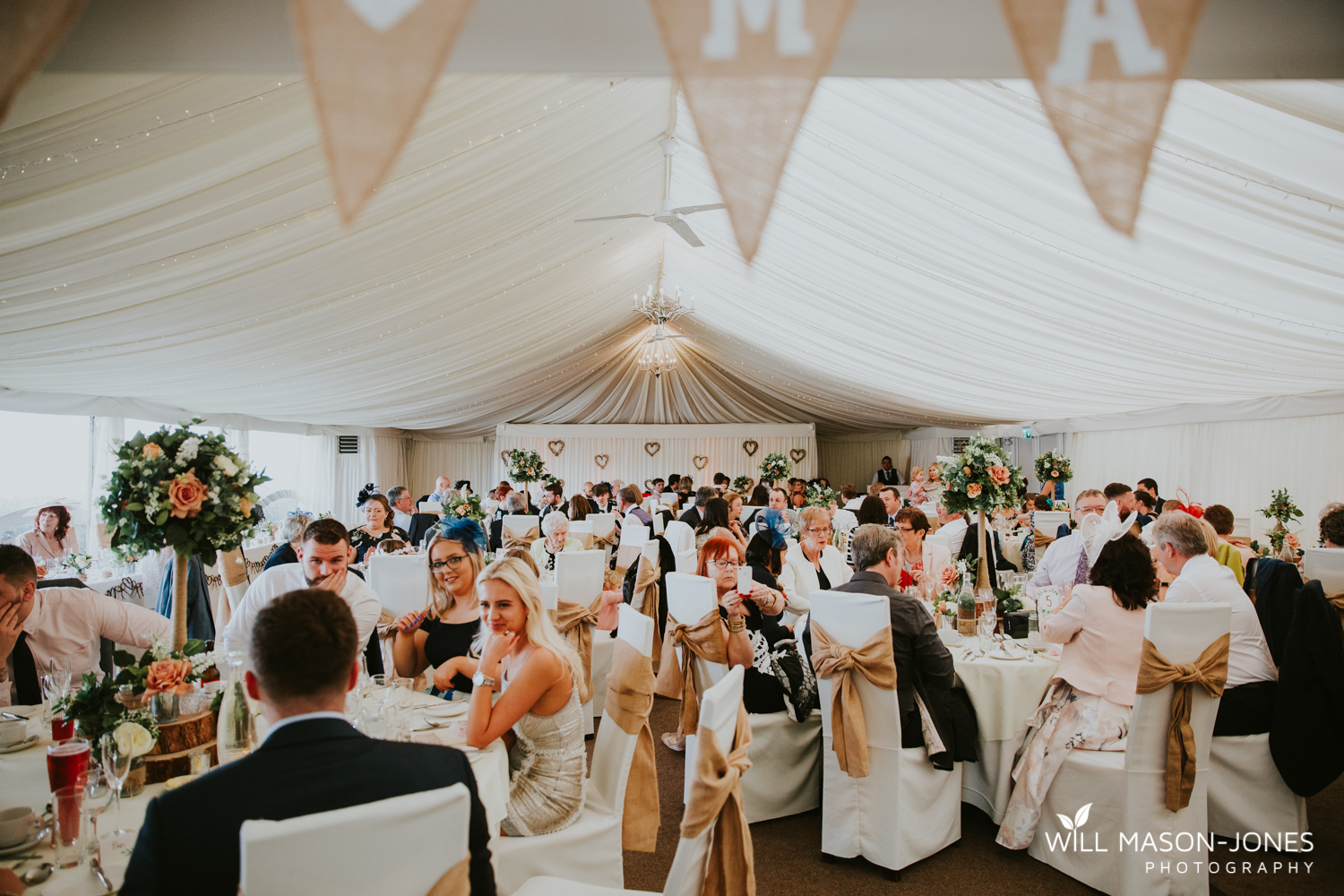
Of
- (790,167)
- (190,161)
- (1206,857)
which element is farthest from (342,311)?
→ (1206,857)

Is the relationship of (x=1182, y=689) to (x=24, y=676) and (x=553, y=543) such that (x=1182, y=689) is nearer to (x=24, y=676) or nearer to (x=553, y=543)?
(x=24, y=676)

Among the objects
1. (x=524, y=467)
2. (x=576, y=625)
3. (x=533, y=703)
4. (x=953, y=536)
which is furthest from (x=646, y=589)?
(x=524, y=467)

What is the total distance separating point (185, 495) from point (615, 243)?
544 centimetres

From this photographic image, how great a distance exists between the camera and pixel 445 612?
3375mm

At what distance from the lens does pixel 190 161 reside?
2.97 metres

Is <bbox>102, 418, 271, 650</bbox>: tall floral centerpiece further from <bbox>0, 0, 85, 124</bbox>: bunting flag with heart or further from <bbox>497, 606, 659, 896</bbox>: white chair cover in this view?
<bbox>0, 0, 85, 124</bbox>: bunting flag with heart

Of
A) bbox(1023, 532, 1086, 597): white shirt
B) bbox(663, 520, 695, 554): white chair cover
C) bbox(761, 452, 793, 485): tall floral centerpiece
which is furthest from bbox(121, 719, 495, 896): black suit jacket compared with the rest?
bbox(761, 452, 793, 485): tall floral centerpiece

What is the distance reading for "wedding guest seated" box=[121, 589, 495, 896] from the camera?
1170 millimetres

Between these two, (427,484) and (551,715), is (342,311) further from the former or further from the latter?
(427,484)

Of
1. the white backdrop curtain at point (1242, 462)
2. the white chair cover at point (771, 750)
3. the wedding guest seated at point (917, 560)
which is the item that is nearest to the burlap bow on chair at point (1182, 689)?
the white chair cover at point (771, 750)

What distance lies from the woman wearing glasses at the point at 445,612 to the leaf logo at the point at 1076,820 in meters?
2.67

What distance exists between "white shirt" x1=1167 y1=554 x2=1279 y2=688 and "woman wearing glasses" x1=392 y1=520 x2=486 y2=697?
10.9 feet

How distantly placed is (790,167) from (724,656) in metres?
3.44

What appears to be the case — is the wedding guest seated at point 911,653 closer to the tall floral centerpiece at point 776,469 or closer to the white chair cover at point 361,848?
the white chair cover at point 361,848
